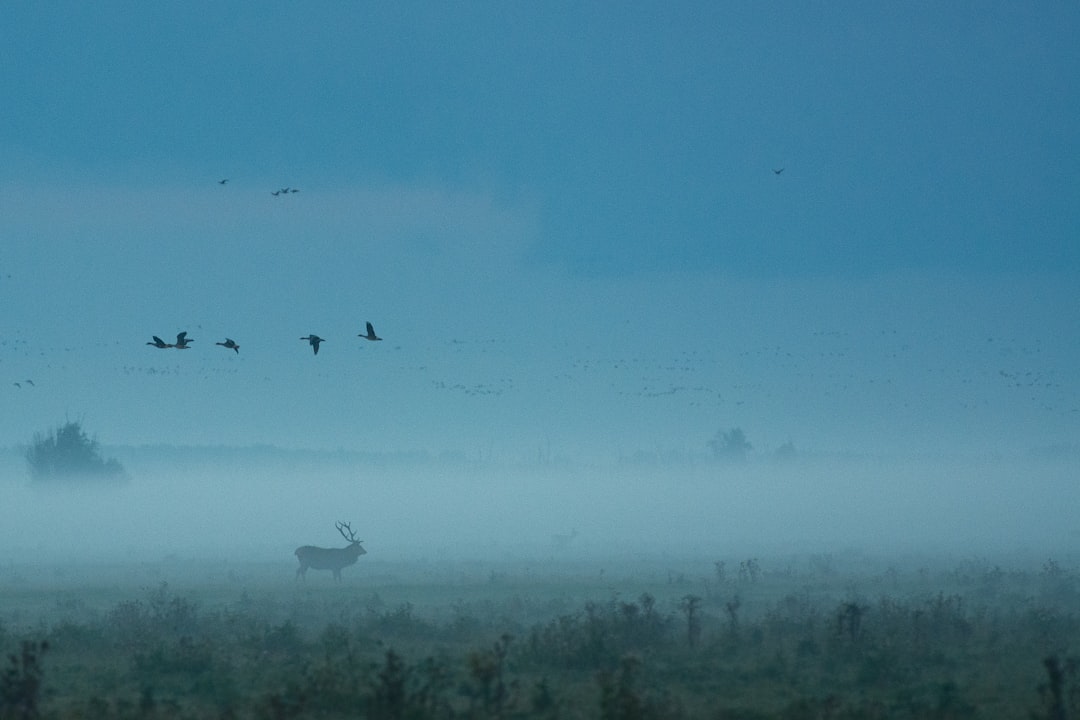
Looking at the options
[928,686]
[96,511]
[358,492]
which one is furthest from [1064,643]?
[358,492]

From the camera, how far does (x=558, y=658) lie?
22953 mm

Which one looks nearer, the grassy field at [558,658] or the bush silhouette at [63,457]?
the grassy field at [558,658]

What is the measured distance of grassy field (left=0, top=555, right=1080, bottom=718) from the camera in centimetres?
1834

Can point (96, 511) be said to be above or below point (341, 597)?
above

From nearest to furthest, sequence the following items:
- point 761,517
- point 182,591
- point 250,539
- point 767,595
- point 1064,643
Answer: point 1064,643, point 767,595, point 182,591, point 250,539, point 761,517

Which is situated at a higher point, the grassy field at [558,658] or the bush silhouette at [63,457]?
the bush silhouette at [63,457]

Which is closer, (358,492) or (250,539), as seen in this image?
(250,539)

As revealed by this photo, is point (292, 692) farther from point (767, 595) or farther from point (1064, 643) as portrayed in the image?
point (767, 595)

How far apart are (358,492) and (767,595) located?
13711 centimetres

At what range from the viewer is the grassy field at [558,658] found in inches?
722

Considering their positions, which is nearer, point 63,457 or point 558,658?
point 558,658

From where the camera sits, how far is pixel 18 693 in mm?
16875

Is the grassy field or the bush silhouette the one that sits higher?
the bush silhouette

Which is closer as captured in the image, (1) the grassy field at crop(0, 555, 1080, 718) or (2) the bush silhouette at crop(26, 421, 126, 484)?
(1) the grassy field at crop(0, 555, 1080, 718)
